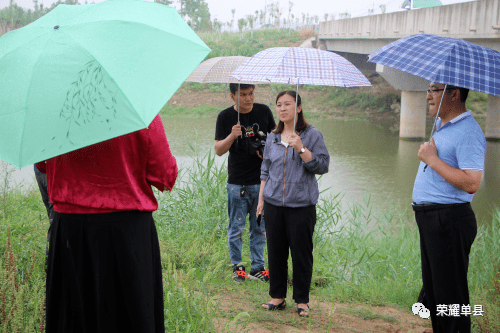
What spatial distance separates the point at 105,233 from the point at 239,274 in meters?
2.08

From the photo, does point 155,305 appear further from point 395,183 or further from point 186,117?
point 186,117

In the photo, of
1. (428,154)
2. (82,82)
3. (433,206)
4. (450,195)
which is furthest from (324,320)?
(82,82)

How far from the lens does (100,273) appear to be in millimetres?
1710

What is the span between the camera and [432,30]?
40.7 ft

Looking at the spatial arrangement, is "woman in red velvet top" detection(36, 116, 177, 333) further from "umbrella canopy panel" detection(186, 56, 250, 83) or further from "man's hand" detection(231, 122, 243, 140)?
"umbrella canopy panel" detection(186, 56, 250, 83)

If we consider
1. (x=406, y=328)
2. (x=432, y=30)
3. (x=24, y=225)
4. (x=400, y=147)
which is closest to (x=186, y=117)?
(x=400, y=147)

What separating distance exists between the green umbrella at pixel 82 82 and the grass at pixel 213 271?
44.1 inches

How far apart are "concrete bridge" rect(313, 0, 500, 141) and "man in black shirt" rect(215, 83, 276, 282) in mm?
8413

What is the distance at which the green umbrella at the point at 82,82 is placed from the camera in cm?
141

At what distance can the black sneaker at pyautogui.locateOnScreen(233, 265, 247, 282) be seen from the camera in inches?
142

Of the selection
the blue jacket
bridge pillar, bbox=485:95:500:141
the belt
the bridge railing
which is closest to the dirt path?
the blue jacket

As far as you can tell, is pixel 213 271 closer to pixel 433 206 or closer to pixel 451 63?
pixel 433 206

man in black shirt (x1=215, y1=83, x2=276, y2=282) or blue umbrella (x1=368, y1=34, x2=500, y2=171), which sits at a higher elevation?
blue umbrella (x1=368, y1=34, x2=500, y2=171)

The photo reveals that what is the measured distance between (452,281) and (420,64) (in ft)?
3.93
